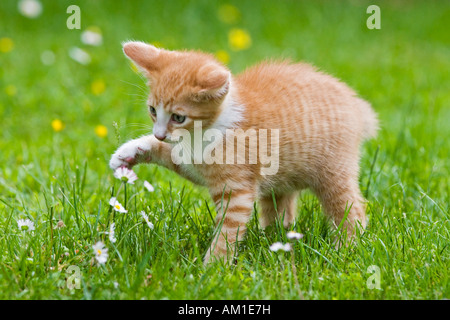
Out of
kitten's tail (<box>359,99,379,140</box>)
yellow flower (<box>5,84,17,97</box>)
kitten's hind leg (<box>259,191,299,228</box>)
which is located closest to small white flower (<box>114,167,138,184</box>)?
kitten's hind leg (<box>259,191,299,228</box>)

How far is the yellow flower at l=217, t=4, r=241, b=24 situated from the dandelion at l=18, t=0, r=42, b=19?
6.81ft

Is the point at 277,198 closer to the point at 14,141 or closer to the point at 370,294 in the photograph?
the point at 370,294

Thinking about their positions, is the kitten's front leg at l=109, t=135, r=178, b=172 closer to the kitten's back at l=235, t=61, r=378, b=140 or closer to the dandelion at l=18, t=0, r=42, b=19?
the kitten's back at l=235, t=61, r=378, b=140

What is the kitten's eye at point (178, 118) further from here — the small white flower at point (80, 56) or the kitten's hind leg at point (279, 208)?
the small white flower at point (80, 56)

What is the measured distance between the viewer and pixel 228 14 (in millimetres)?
7457

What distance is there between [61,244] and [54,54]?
12.3 feet

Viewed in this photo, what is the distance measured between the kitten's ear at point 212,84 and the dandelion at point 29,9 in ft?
16.4

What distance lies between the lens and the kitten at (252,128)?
8.44ft

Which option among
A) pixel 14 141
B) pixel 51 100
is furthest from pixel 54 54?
pixel 14 141

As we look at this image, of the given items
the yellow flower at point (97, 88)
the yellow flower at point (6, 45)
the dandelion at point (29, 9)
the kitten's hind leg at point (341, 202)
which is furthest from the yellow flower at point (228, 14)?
the kitten's hind leg at point (341, 202)

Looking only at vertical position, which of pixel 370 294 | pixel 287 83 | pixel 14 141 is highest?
pixel 287 83

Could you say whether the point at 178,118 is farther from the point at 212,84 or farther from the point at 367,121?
the point at 367,121

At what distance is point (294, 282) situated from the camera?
2344 mm
